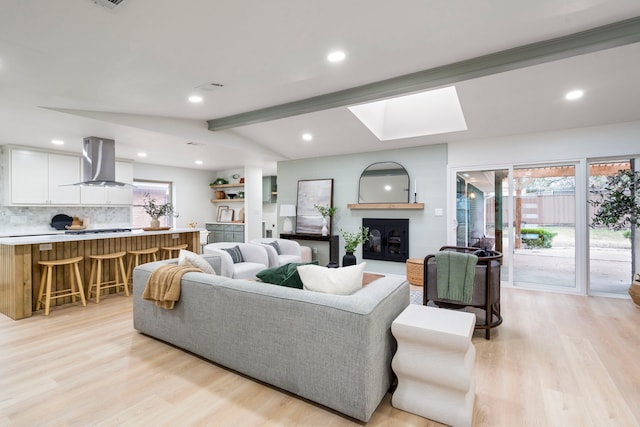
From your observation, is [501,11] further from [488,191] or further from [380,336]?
[488,191]

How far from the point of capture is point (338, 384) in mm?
1788

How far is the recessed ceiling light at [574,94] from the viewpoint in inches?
132

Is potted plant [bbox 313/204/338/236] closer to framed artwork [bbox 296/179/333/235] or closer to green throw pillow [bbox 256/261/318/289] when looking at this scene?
framed artwork [bbox 296/179/333/235]

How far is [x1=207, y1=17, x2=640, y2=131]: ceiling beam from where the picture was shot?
246cm

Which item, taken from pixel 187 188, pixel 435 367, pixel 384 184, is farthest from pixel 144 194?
pixel 435 367

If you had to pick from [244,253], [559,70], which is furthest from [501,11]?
[244,253]

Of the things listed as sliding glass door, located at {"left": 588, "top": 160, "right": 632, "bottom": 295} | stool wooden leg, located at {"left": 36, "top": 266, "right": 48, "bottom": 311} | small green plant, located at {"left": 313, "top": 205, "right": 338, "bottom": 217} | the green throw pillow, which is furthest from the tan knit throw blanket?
sliding glass door, located at {"left": 588, "top": 160, "right": 632, "bottom": 295}

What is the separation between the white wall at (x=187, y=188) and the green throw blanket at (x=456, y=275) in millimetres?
6800

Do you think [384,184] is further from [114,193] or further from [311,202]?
[114,193]

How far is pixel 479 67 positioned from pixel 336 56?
56.0 inches

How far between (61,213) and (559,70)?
789cm

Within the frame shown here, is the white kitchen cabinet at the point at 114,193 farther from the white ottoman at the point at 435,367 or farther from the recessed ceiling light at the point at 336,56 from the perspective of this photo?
the white ottoman at the point at 435,367

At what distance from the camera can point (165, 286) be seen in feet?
8.41

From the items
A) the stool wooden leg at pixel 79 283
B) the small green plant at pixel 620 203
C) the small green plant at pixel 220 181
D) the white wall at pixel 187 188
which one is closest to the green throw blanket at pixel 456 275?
the small green plant at pixel 620 203
